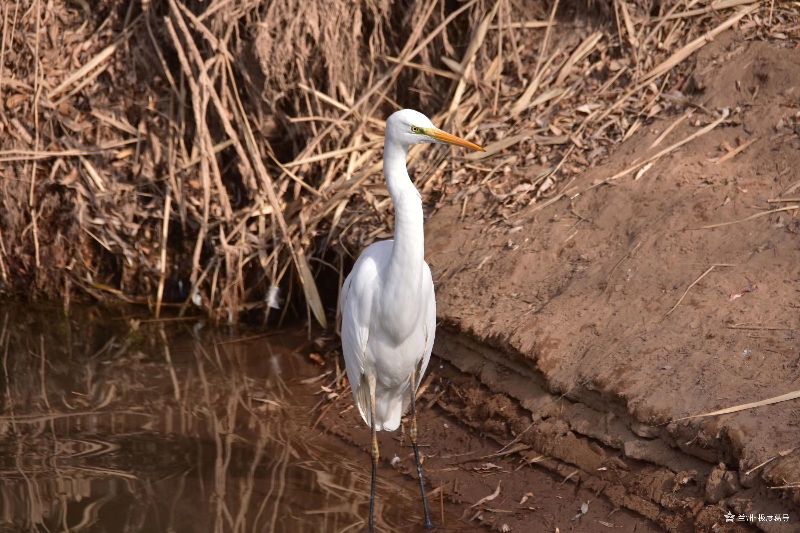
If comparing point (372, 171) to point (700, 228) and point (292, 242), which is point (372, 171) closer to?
point (292, 242)

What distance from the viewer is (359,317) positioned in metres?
4.38

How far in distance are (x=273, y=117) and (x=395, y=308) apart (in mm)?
2700

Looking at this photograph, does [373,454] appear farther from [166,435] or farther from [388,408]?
[166,435]

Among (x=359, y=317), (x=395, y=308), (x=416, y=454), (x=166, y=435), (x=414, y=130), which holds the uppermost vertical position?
(x=414, y=130)

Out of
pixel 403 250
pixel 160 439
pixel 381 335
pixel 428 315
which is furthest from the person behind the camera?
pixel 160 439

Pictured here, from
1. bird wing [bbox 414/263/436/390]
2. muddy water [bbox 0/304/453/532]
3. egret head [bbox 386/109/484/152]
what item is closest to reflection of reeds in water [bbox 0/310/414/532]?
muddy water [bbox 0/304/453/532]

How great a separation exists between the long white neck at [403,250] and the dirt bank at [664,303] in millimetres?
686

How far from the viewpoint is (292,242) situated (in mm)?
6020

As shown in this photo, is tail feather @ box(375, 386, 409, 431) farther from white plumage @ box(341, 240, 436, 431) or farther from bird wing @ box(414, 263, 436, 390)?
bird wing @ box(414, 263, 436, 390)

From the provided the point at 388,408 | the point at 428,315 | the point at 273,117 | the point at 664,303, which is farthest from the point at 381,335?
the point at 273,117

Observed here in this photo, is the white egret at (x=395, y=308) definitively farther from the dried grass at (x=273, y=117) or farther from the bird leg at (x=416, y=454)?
the dried grass at (x=273, y=117)

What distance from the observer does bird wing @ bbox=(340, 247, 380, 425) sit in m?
4.32

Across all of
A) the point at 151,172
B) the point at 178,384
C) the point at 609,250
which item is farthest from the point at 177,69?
the point at 609,250

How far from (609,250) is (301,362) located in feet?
6.36
